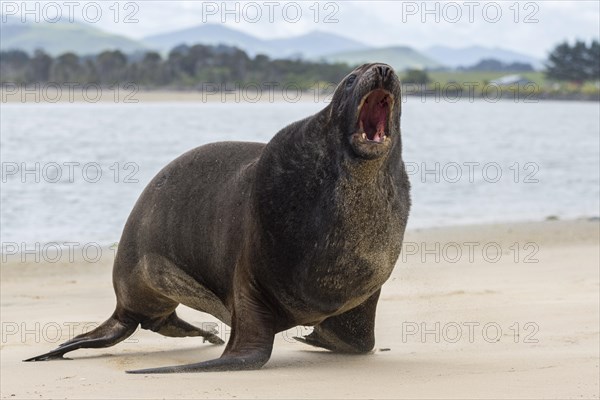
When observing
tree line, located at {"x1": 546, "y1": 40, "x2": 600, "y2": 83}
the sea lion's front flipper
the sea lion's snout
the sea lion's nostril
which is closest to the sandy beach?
the sea lion's front flipper

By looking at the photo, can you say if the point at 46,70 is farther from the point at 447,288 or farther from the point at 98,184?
the point at 447,288

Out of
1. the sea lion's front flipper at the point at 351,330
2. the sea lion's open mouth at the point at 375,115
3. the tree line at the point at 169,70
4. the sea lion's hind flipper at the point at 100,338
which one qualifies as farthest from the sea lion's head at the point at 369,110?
the tree line at the point at 169,70

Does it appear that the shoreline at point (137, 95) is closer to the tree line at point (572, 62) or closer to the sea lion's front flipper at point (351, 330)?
the tree line at point (572, 62)

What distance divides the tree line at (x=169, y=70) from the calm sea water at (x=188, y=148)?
2586 centimetres

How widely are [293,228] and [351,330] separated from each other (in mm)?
984

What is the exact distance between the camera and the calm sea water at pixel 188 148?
16547 mm

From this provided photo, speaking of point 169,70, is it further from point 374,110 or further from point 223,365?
point 374,110

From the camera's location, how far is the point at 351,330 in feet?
21.4

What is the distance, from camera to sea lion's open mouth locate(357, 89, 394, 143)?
5.48 metres

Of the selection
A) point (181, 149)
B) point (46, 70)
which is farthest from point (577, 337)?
point (46, 70)

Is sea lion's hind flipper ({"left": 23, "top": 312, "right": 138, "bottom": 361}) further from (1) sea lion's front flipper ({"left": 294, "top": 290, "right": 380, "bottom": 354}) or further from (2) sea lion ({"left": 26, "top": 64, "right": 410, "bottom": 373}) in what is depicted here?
(1) sea lion's front flipper ({"left": 294, "top": 290, "right": 380, "bottom": 354})

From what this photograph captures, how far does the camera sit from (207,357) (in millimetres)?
6809

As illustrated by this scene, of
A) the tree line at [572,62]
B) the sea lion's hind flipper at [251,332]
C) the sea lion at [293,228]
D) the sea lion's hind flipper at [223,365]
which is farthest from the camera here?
the tree line at [572,62]

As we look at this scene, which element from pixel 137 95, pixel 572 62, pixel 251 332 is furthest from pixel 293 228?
pixel 572 62
